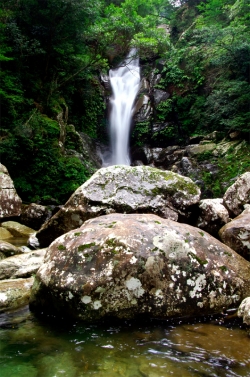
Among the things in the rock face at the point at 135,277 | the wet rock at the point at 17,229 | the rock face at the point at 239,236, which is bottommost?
the rock face at the point at 135,277

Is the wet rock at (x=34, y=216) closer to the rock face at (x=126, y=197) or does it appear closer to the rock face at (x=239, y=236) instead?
the rock face at (x=126, y=197)

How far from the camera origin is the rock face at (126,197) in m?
5.95

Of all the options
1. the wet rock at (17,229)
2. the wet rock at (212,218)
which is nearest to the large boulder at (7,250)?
the wet rock at (17,229)

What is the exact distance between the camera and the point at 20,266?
5.14m

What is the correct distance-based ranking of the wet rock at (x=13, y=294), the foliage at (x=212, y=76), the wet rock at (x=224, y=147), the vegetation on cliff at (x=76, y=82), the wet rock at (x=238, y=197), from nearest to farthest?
the wet rock at (x=13, y=294), the wet rock at (x=238, y=197), the vegetation on cliff at (x=76, y=82), the foliage at (x=212, y=76), the wet rock at (x=224, y=147)

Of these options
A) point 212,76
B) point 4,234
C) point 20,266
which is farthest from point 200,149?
point 20,266

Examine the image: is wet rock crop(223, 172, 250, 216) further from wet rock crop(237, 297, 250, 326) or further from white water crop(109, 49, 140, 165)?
white water crop(109, 49, 140, 165)

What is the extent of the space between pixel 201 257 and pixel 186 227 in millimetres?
588

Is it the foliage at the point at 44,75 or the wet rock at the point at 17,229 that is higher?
the foliage at the point at 44,75

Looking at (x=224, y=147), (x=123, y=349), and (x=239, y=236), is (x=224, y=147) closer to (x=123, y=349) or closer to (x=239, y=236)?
(x=239, y=236)

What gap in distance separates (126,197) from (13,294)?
2822mm

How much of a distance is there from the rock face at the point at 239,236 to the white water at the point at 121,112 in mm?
14946

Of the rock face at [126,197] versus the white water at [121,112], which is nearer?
Result: the rock face at [126,197]

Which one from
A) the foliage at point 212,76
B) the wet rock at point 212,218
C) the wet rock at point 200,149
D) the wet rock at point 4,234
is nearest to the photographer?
the wet rock at point 212,218
